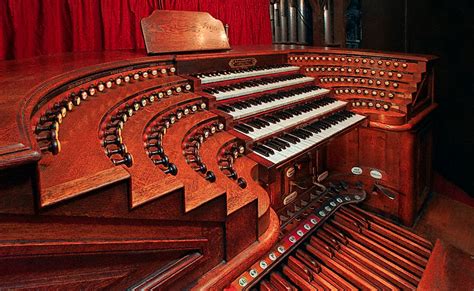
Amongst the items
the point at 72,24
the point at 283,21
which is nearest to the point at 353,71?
the point at 283,21

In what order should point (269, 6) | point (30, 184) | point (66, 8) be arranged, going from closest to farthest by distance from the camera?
point (30, 184) → point (66, 8) → point (269, 6)

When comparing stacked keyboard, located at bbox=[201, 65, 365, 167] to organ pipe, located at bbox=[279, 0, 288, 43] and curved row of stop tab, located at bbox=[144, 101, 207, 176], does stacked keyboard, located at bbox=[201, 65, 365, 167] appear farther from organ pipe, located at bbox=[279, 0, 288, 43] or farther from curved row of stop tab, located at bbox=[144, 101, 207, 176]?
organ pipe, located at bbox=[279, 0, 288, 43]

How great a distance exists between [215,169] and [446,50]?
10.4ft

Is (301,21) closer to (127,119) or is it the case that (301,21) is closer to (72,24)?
(72,24)

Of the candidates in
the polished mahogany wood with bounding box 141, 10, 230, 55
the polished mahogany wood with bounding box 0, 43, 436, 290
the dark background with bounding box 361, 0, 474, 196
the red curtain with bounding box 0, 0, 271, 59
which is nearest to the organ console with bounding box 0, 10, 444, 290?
the polished mahogany wood with bounding box 0, 43, 436, 290

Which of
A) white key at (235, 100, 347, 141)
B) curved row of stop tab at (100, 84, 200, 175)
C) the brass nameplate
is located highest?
the brass nameplate

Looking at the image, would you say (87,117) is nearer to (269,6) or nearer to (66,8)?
(66,8)

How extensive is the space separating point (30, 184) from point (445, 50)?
12.7 feet

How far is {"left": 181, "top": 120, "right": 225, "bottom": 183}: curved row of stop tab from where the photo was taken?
1316 millimetres

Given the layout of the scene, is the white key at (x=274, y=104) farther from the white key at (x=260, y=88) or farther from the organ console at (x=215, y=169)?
the white key at (x=260, y=88)

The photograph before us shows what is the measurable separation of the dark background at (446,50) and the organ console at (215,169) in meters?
0.65

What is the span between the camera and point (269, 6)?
4.10m

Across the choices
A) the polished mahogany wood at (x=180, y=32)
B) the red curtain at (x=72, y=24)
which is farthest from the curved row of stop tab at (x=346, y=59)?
the red curtain at (x=72, y=24)

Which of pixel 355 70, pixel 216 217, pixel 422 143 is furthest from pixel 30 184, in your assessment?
pixel 422 143
